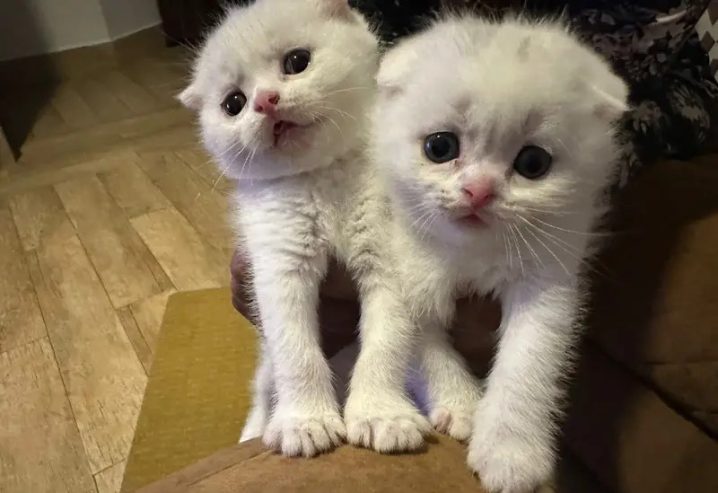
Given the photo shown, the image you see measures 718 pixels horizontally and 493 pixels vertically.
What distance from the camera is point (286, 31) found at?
34.3 inches

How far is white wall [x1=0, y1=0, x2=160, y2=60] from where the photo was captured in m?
3.03

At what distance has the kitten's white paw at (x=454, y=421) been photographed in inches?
31.7

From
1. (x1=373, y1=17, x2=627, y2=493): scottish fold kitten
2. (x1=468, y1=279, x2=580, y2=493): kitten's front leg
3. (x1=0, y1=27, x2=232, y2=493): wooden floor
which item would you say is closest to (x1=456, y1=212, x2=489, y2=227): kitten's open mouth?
(x1=373, y1=17, x2=627, y2=493): scottish fold kitten

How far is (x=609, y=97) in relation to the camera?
72 cm

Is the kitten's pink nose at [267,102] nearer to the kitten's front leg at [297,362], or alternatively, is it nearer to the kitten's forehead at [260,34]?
the kitten's forehead at [260,34]

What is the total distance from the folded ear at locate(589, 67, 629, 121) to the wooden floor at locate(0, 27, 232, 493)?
103 centimetres

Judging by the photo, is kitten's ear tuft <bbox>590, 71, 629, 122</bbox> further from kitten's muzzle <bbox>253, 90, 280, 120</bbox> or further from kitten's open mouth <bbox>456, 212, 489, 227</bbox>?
kitten's muzzle <bbox>253, 90, 280, 120</bbox>

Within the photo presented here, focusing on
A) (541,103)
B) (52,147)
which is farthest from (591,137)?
(52,147)

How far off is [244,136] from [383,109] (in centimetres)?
16

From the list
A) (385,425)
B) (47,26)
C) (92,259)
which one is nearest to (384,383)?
(385,425)

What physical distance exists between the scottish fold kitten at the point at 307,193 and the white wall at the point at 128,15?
2.52 metres

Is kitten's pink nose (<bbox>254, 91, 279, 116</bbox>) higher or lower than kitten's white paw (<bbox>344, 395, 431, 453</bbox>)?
higher

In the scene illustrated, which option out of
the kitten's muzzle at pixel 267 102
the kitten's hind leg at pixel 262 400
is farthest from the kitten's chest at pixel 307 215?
A: the kitten's hind leg at pixel 262 400

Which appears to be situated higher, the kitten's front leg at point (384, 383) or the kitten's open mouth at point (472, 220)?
Result: the kitten's open mouth at point (472, 220)
